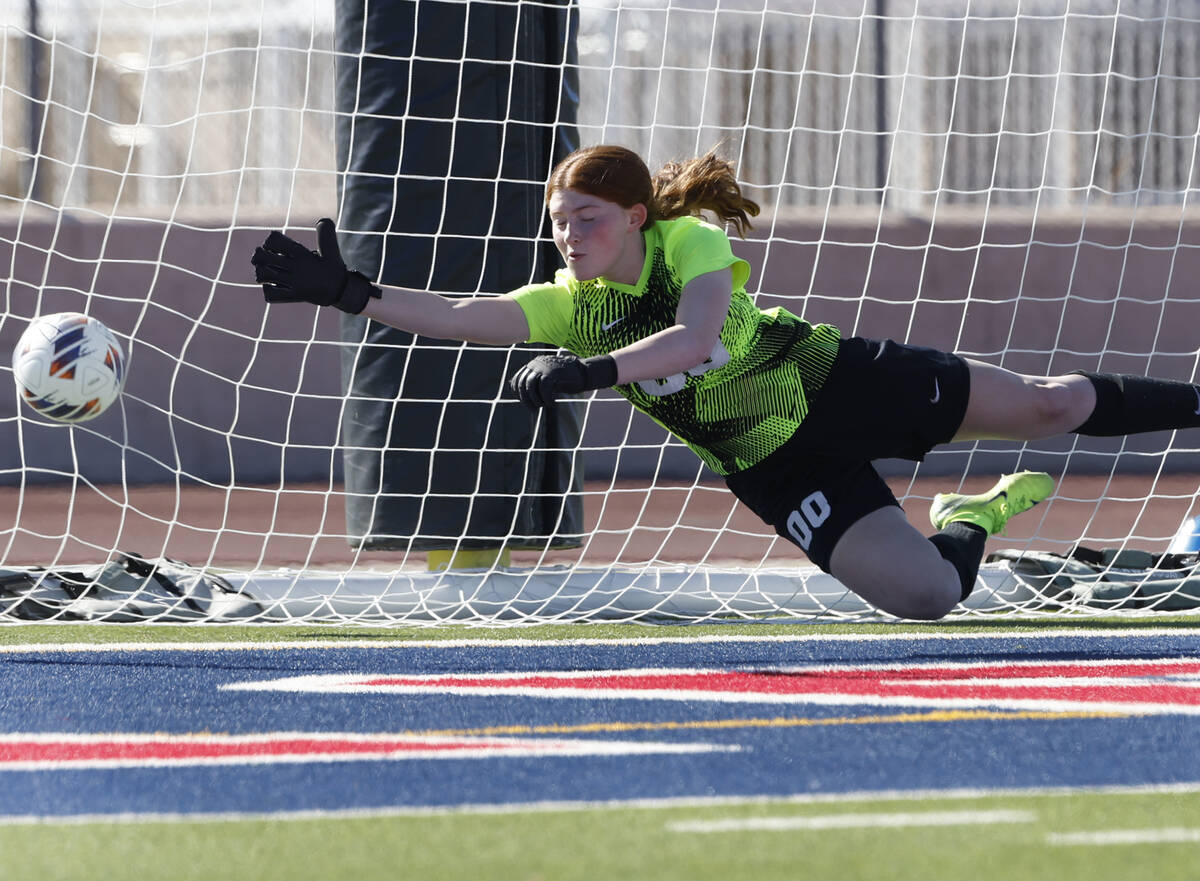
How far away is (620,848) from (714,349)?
1.90m

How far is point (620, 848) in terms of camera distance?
85.0 inches

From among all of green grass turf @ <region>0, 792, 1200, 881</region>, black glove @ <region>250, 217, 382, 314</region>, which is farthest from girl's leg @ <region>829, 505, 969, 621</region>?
green grass turf @ <region>0, 792, 1200, 881</region>

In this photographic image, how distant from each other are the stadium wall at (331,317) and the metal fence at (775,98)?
319mm

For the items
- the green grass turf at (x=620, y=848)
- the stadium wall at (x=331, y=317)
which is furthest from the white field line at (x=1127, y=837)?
the stadium wall at (x=331, y=317)

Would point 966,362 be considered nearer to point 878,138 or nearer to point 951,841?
point 951,841

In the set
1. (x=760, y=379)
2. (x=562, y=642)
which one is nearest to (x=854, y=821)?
(x=760, y=379)

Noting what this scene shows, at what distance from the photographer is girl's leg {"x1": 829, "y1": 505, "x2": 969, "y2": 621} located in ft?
13.0

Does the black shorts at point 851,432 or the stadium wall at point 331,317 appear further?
the stadium wall at point 331,317

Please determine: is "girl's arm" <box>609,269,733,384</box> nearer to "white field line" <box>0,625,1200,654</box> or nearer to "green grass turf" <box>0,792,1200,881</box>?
"white field line" <box>0,625,1200,654</box>

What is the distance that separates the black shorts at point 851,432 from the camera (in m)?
4.06

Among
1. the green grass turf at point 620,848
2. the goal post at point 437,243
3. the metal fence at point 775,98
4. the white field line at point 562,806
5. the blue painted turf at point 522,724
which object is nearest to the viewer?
the green grass turf at point 620,848

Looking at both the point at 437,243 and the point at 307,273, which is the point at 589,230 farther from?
the point at 437,243

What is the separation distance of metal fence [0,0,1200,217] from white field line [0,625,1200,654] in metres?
6.06

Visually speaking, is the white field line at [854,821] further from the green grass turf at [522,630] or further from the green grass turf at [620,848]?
the green grass turf at [522,630]
